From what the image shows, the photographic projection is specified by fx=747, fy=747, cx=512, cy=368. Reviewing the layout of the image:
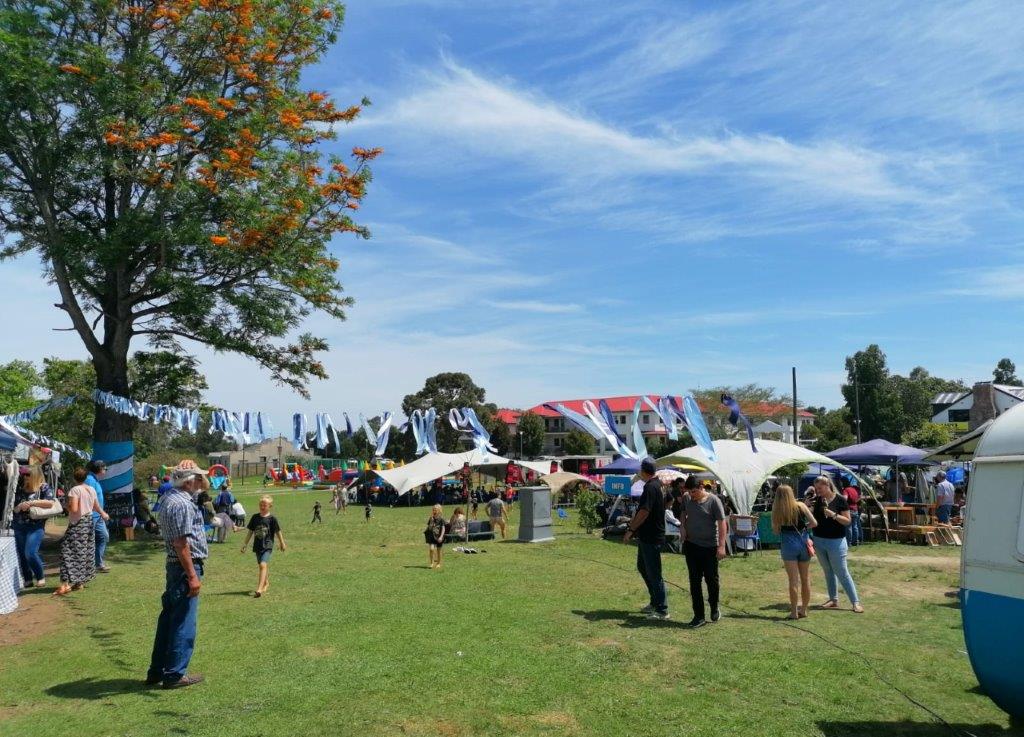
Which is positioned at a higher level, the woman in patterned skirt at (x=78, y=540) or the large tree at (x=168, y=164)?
the large tree at (x=168, y=164)

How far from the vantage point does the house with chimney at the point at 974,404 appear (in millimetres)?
46000

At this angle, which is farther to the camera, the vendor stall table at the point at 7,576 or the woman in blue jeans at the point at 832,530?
the vendor stall table at the point at 7,576

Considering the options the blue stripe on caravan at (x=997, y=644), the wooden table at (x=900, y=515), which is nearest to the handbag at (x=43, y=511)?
the blue stripe on caravan at (x=997, y=644)

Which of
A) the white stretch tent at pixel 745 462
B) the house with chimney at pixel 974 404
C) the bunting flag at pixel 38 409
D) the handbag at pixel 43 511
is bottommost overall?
the handbag at pixel 43 511

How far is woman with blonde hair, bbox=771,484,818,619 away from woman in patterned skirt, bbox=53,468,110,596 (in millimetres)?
9078

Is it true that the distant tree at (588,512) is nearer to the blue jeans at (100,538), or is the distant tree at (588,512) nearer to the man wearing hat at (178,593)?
the blue jeans at (100,538)

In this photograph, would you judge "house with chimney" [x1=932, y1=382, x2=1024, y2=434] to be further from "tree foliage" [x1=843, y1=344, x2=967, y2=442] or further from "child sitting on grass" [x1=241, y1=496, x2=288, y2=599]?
"child sitting on grass" [x1=241, y1=496, x2=288, y2=599]

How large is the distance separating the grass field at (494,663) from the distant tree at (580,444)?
59.5 metres

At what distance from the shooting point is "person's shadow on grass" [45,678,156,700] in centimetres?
593

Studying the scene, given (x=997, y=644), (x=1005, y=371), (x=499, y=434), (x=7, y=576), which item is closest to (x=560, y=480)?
(x=7, y=576)

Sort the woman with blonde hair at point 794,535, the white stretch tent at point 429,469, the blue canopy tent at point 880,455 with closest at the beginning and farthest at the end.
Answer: the woman with blonde hair at point 794,535 < the blue canopy tent at point 880,455 < the white stretch tent at point 429,469

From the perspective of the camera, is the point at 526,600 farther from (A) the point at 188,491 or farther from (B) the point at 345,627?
(A) the point at 188,491

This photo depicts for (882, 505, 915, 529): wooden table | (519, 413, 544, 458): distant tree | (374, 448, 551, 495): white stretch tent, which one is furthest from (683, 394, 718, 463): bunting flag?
(519, 413, 544, 458): distant tree

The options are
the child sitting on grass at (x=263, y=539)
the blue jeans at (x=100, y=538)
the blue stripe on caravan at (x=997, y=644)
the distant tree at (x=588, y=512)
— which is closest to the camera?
the blue stripe on caravan at (x=997, y=644)
